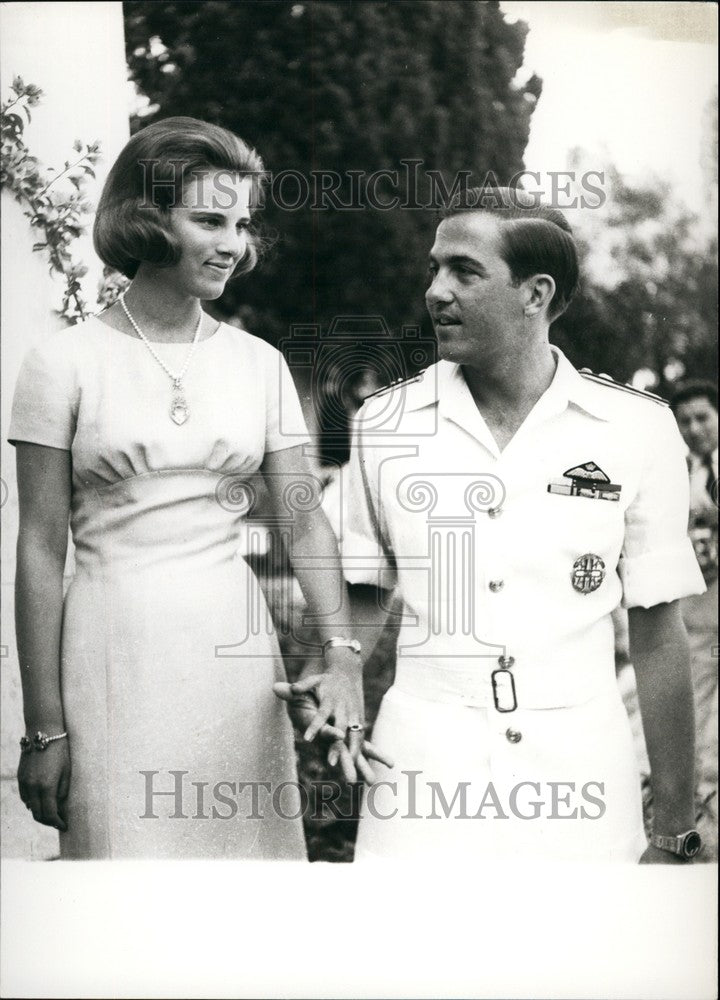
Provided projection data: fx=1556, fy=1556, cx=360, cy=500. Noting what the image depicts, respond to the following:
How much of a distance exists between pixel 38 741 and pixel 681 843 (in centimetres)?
233

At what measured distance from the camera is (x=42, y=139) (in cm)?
561

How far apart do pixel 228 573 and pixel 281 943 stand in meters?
1.35

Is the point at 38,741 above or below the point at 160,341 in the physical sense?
below

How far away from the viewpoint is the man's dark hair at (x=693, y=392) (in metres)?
5.59

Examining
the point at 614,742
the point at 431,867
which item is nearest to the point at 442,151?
the point at 614,742

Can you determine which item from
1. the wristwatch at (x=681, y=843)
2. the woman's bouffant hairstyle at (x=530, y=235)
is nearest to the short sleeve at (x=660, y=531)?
the woman's bouffant hairstyle at (x=530, y=235)

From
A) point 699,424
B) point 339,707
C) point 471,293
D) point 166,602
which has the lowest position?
point 339,707

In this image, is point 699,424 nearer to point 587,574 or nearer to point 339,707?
point 587,574

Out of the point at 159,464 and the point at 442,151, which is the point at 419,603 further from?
the point at 442,151

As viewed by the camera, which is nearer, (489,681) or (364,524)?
(489,681)

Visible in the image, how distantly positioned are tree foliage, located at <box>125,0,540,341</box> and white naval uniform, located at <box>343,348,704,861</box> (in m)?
0.45

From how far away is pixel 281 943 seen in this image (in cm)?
560

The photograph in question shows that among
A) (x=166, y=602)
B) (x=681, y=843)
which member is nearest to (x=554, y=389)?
(x=166, y=602)

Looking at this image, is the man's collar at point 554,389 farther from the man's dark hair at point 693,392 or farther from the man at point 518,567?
the man's dark hair at point 693,392
